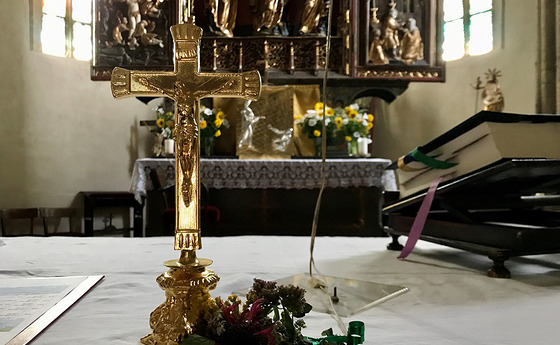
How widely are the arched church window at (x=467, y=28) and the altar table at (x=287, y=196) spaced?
3.58m

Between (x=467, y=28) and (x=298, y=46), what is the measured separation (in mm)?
3491

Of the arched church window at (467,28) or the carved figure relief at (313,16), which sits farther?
the arched church window at (467,28)

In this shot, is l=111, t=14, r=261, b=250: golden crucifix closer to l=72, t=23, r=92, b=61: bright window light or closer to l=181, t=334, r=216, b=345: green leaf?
l=181, t=334, r=216, b=345: green leaf

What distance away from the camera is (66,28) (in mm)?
7453

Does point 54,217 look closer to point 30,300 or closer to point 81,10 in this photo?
point 81,10

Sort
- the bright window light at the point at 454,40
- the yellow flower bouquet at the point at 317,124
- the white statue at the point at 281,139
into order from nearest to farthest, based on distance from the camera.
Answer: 1. the yellow flower bouquet at the point at 317,124
2. the white statue at the point at 281,139
3. the bright window light at the point at 454,40

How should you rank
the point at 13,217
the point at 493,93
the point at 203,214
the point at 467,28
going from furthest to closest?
1. the point at 467,28
2. the point at 493,93
3. the point at 13,217
4. the point at 203,214

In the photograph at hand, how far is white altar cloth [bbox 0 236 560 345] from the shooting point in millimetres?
708

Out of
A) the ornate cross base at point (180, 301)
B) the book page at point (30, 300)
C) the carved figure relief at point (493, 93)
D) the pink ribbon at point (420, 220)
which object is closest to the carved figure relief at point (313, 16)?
the carved figure relief at point (493, 93)

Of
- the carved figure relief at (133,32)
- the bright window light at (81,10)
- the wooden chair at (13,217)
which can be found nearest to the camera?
the carved figure relief at (133,32)

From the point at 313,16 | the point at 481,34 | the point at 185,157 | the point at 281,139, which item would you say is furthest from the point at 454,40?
the point at 185,157

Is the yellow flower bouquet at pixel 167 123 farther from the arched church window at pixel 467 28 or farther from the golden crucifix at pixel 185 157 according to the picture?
the golden crucifix at pixel 185 157

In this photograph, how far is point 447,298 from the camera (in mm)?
926

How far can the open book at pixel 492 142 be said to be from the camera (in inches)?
48.0
